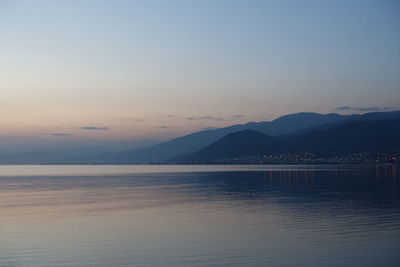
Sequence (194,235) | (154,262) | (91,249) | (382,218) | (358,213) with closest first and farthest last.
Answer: (154,262)
(91,249)
(194,235)
(382,218)
(358,213)

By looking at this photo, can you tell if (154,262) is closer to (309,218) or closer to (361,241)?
(361,241)

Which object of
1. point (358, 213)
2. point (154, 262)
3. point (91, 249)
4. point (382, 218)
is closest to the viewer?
point (154, 262)

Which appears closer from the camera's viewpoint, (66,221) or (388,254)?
(388,254)

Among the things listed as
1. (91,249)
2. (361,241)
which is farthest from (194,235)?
(361,241)

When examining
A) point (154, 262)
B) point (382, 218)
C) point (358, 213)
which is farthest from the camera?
point (358, 213)

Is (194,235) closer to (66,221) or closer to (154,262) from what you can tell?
(154,262)

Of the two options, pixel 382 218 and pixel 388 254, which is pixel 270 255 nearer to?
pixel 388 254

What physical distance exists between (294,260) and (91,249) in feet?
28.6

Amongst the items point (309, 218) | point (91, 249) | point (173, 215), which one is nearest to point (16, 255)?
point (91, 249)

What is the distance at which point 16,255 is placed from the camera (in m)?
20.2

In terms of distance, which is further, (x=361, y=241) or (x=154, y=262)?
(x=361, y=241)

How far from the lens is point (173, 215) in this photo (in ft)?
111

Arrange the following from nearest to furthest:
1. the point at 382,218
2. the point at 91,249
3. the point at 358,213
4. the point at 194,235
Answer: the point at 91,249 → the point at 194,235 → the point at 382,218 → the point at 358,213

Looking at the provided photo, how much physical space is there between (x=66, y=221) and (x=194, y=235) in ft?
32.5
